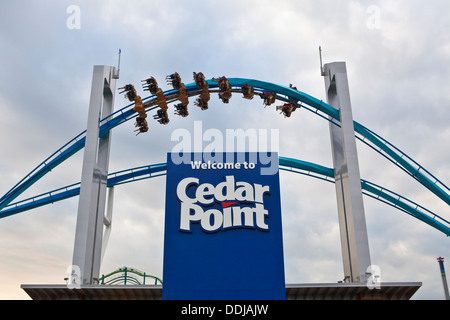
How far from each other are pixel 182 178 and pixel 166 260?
3.51 m

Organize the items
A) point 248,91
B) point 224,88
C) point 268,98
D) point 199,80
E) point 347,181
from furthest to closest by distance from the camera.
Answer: point 268,98, point 248,91, point 224,88, point 199,80, point 347,181

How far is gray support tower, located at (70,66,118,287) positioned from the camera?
22641mm

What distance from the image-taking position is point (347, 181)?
24.9 m

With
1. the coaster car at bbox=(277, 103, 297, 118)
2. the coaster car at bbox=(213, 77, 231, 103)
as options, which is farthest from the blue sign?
the coaster car at bbox=(277, 103, 297, 118)

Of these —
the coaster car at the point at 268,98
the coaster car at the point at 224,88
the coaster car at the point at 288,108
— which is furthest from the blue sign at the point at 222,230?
the coaster car at the point at 288,108

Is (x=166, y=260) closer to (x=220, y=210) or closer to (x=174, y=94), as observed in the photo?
(x=220, y=210)

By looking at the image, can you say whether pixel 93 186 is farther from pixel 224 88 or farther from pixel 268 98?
pixel 268 98

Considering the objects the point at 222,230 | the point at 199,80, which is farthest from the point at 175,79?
the point at 222,230

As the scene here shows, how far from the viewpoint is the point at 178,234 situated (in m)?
19.7

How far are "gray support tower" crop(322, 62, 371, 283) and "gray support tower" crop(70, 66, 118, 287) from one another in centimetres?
1248

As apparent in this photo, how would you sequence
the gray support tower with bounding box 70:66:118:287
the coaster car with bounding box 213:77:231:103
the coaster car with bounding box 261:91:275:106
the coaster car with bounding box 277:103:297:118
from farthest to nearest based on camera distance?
the coaster car with bounding box 277:103:297:118
the coaster car with bounding box 261:91:275:106
the coaster car with bounding box 213:77:231:103
the gray support tower with bounding box 70:66:118:287

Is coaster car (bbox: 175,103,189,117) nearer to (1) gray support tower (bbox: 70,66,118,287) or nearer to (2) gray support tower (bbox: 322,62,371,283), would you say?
(1) gray support tower (bbox: 70,66,118,287)

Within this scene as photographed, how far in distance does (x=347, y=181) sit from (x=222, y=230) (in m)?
8.23
